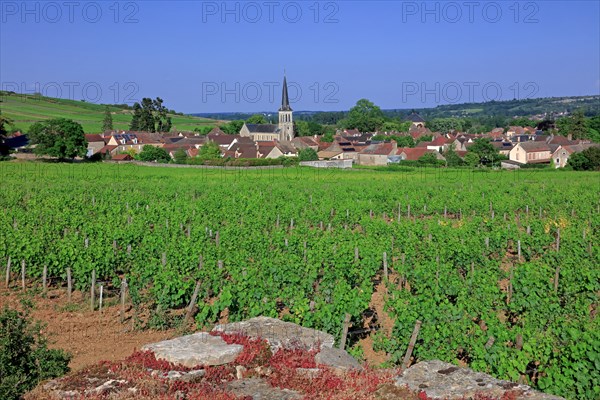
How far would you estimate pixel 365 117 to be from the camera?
16875 cm

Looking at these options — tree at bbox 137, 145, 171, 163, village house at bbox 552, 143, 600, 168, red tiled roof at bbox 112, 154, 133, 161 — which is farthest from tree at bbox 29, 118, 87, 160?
village house at bbox 552, 143, 600, 168

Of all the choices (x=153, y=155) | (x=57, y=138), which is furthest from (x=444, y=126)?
(x=57, y=138)

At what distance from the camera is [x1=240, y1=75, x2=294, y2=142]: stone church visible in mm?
126812

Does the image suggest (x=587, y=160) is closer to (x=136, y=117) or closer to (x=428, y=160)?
(x=428, y=160)

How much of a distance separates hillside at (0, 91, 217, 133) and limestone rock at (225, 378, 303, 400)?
11739cm

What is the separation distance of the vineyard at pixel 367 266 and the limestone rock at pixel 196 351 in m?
2.33

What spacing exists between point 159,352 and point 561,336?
7.07 m

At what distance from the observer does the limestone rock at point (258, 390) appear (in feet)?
29.0

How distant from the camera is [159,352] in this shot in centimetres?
1012

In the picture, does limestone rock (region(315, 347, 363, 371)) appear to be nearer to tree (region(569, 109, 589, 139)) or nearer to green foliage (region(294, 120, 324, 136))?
tree (region(569, 109, 589, 139))

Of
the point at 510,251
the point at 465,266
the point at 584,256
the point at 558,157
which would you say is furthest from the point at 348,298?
the point at 558,157

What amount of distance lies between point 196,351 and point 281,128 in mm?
118282

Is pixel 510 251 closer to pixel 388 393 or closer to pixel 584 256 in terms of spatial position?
pixel 584 256

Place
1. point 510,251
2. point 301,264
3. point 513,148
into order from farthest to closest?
1. point 513,148
2. point 510,251
3. point 301,264
